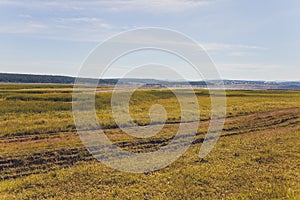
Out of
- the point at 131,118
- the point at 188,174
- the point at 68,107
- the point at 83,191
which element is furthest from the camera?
the point at 68,107

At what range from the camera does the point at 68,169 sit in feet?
55.0

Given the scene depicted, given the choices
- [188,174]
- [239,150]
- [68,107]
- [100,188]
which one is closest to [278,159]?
[239,150]

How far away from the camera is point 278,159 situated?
18.4 meters

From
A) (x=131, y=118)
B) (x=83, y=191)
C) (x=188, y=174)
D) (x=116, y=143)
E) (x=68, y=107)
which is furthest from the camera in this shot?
(x=68, y=107)

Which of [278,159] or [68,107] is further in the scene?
[68,107]

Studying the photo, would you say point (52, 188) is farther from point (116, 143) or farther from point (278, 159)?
point (278, 159)

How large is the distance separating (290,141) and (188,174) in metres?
11.6

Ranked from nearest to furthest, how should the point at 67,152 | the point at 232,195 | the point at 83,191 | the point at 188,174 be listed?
the point at 232,195
the point at 83,191
the point at 188,174
the point at 67,152

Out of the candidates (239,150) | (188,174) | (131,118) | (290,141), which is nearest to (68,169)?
(188,174)

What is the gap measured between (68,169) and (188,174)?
6.39 m

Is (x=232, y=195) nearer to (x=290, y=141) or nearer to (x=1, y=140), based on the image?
(x=290, y=141)

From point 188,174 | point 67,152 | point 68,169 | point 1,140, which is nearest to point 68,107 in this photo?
point 1,140

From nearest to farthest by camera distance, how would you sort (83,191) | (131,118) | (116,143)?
1. (83,191)
2. (116,143)
3. (131,118)

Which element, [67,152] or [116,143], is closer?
[67,152]
